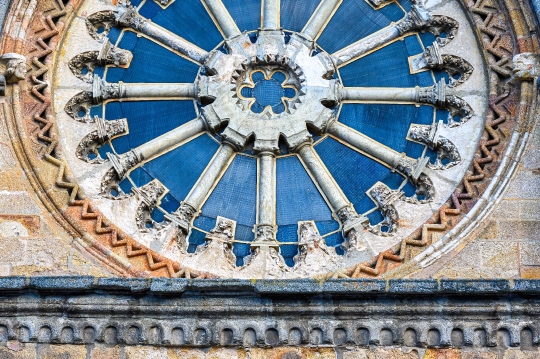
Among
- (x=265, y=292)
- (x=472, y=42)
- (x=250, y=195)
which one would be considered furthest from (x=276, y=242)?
(x=472, y=42)

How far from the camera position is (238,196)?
18.6 metres

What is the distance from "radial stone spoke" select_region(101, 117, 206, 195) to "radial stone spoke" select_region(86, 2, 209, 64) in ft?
3.63

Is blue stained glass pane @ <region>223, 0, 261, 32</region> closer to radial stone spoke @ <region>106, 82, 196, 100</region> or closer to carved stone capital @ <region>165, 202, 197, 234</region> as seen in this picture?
radial stone spoke @ <region>106, 82, 196, 100</region>

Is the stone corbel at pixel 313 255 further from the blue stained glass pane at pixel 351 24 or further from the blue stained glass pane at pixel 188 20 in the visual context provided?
the blue stained glass pane at pixel 188 20

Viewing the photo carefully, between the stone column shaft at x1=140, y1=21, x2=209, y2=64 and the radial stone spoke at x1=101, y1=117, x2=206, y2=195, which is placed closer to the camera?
the radial stone spoke at x1=101, y1=117, x2=206, y2=195

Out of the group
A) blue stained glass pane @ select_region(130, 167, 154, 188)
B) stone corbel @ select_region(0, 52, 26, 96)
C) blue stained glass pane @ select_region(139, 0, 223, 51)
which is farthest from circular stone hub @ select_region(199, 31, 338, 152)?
stone corbel @ select_region(0, 52, 26, 96)

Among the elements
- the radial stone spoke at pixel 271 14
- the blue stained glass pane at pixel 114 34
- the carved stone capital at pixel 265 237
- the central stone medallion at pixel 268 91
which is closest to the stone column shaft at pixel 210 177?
the central stone medallion at pixel 268 91

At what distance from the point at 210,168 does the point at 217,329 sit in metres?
3.14

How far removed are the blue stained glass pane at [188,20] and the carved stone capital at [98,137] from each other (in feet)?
5.31

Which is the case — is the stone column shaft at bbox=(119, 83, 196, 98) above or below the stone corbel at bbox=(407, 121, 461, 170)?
above

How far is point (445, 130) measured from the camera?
743 inches

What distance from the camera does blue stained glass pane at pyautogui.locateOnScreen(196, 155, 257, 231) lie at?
18.4 metres

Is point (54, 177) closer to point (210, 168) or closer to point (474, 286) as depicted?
point (210, 168)

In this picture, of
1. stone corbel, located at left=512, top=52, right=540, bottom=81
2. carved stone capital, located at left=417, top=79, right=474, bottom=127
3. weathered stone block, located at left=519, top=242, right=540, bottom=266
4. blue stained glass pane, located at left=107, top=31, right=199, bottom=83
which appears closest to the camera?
weathered stone block, located at left=519, top=242, right=540, bottom=266
